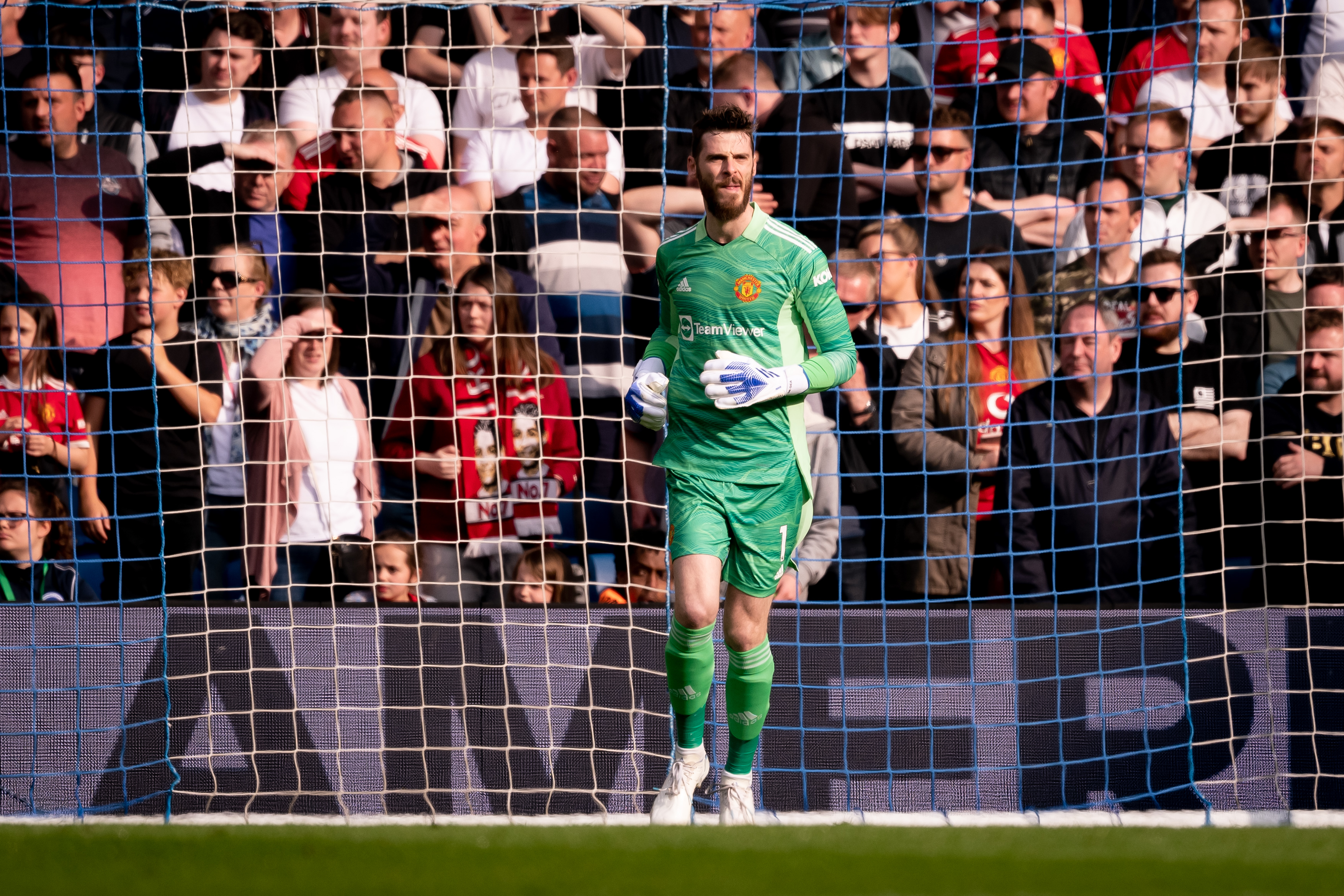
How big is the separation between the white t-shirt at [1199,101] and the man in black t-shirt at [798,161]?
1.33 m

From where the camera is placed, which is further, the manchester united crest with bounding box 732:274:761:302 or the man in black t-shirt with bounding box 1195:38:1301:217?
the man in black t-shirt with bounding box 1195:38:1301:217

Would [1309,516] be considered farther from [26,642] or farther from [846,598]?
[26,642]

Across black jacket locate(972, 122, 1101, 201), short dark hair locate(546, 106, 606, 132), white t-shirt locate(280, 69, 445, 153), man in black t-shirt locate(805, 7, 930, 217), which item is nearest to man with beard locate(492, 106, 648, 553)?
short dark hair locate(546, 106, 606, 132)

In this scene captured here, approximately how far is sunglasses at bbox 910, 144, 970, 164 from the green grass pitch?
123 inches

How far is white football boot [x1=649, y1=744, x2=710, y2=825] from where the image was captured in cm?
323

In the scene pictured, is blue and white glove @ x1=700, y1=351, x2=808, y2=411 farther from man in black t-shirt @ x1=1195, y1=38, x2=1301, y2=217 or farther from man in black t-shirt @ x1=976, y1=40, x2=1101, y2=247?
man in black t-shirt @ x1=1195, y1=38, x2=1301, y2=217

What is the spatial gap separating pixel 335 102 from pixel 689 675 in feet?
10.5

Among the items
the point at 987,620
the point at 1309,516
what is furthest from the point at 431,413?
the point at 1309,516

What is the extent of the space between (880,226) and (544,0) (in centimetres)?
172

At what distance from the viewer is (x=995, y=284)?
484 cm

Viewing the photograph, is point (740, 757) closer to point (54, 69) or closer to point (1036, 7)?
point (1036, 7)

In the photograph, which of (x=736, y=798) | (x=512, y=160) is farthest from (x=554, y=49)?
(x=736, y=798)

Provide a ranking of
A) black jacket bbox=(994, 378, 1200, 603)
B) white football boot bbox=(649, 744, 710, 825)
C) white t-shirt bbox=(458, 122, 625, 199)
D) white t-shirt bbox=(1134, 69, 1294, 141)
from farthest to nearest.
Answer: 1. white t-shirt bbox=(458, 122, 625, 199)
2. white t-shirt bbox=(1134, 69, 1294, 141)
3. black jacket bbox=(994, 378, 1200, 603)
4. white football boot bbox=(649, 744, 710, 825)

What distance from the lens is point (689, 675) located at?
126 inches
